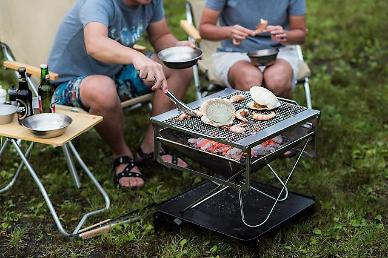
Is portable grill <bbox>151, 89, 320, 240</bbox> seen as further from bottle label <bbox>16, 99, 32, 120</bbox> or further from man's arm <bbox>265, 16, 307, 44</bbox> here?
man's arm <bbox>265, 16, 307, 44</bbox>

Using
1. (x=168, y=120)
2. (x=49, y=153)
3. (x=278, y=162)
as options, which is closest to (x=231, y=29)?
(x=278, y=162)

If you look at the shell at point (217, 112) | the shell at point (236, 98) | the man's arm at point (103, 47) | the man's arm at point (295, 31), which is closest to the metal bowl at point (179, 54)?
the man's arm at point (103, 47)

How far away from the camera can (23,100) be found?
159 inches

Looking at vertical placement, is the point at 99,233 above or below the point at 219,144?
below

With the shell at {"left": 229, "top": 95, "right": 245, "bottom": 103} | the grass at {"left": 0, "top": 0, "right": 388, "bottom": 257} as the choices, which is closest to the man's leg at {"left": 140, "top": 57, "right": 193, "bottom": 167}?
the grass at {"left": 0, "top": 0, "right": 388, "bottom": 257}

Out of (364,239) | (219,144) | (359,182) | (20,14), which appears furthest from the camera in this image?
(20,14)

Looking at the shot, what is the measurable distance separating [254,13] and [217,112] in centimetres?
145

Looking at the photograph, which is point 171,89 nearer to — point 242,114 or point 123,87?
point 123,87

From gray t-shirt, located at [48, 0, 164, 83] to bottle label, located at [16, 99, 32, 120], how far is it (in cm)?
58

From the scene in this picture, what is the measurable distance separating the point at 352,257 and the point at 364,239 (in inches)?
7.5

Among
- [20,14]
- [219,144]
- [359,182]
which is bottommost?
[359,182]

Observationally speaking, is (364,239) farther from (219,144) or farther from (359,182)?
(219,144)

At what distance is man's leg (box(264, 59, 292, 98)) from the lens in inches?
179

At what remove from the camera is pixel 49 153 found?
506 centimetres
